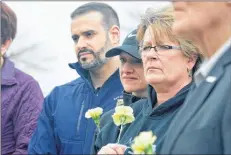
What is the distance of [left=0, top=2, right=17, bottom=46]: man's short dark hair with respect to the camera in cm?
269

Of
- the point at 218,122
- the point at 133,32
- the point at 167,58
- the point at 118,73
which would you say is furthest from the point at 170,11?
the point at 218,122

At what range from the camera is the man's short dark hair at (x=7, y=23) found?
269 centimetres

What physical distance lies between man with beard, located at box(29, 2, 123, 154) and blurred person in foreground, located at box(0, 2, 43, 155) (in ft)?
0.35

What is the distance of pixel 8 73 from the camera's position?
8.77 ft

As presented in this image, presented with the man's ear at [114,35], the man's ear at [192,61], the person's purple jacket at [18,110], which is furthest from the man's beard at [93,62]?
the man's ear at [192,61]

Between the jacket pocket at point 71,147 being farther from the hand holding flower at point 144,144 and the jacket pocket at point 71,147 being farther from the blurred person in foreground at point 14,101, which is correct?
the hand holding flower at point 144,144

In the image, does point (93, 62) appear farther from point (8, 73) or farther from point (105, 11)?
point (8, 73)

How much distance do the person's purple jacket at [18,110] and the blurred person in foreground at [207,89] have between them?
50.6 inches

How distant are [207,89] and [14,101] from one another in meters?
1.48

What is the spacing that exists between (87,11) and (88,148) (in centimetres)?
77

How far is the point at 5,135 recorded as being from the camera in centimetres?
254

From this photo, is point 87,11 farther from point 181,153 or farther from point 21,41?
point 181,153

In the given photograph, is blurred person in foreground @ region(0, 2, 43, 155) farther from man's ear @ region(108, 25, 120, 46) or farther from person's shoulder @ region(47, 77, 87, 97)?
man's ear @ region(108, 25, 120, 46)

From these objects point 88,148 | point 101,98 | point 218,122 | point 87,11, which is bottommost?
point 88,148
